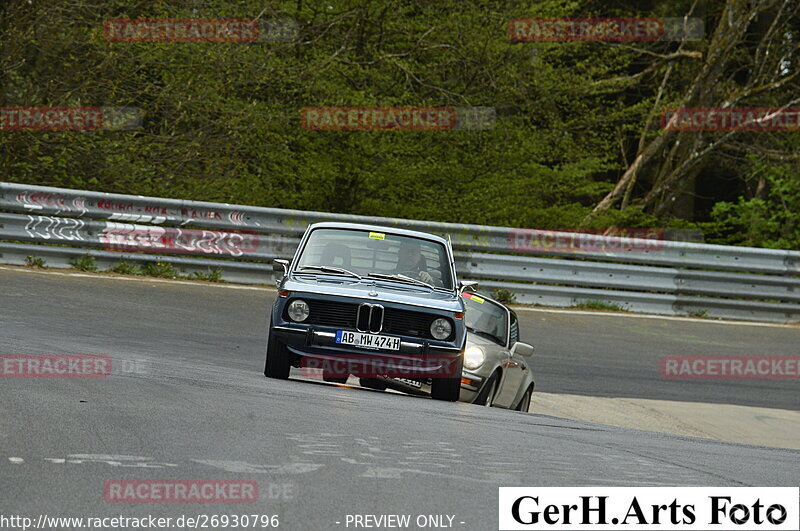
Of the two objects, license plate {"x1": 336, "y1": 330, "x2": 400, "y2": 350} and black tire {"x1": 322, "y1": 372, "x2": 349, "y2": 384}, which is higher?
license plate {"x1": 336, "y1": 330, "x2": 400, "y2": 350}

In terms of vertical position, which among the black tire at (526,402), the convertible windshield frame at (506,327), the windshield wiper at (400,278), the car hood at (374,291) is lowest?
the black tire at (526,402)

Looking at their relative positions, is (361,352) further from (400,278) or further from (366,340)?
(400,278)

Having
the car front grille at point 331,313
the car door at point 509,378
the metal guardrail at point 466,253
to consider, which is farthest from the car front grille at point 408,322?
the metal guardrail at point 466,253

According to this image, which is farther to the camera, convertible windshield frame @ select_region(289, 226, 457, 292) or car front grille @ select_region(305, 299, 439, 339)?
convertible windshield frame @ select_region(289, 226, 457, 292)

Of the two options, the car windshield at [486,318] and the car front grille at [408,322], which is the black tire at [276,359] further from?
the car windshield at [486,318]

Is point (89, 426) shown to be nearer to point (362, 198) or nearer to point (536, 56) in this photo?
point (362, 198)

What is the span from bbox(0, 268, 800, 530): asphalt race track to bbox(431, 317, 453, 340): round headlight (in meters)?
0.56

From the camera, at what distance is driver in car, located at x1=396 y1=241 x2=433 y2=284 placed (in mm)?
10891

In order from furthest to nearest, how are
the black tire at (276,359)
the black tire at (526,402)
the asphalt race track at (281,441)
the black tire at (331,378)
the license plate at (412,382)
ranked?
the black tire at (526,402) → the black tire at (331,378) → the license plate at (412,382) → the black tire at (276,359) → the asphalt race track at (281,441)

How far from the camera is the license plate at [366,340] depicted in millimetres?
9773

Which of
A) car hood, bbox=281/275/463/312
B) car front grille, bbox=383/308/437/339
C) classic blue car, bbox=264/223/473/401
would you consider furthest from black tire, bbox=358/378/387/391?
car front grille, bbox=383/308/437/339

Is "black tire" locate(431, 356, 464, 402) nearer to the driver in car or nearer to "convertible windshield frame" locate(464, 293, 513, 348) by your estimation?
the driver in car

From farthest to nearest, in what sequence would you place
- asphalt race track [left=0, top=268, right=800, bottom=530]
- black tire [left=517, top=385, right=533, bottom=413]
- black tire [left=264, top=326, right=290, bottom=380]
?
black tire [left=517, top=385, right=533, bottom=413] < black tire [left=264, top=326, right=290, bottom=380] < asphalt race track [left=0, top=268, right=800, bottom=530]

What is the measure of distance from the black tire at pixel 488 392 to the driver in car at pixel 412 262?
1066 mm
